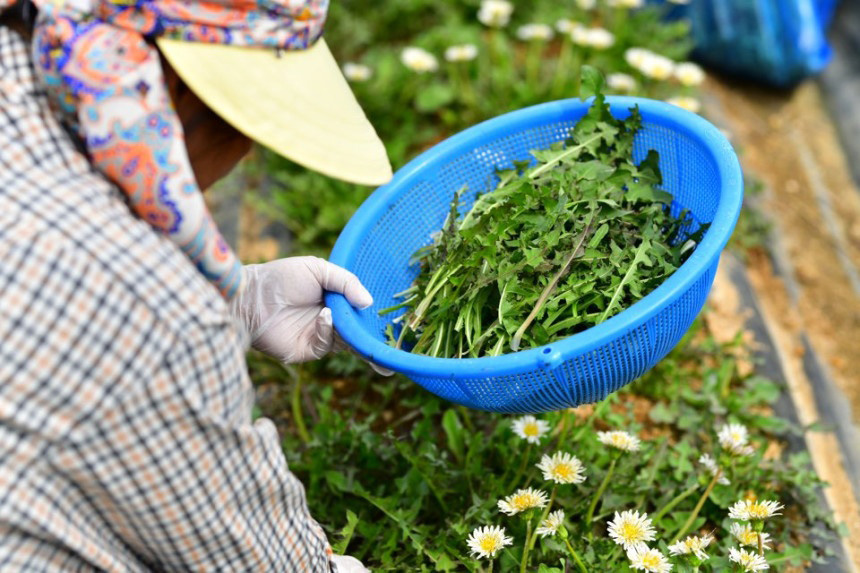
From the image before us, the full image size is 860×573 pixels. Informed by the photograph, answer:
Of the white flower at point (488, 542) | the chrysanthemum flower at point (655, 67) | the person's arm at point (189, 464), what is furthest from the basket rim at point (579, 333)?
the chrysanthemum flower at point (655, 67)

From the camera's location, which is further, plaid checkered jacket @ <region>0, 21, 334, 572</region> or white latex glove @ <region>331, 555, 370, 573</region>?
white latex glove @ <region>331, 555, 370, 573</region>

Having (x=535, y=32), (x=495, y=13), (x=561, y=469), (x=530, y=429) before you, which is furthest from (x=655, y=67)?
(x=561, y=469)

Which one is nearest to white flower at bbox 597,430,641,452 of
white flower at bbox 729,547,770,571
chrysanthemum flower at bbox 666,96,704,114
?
white flower at bbox 729,547,770,571

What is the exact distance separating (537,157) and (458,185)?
0.70 feet

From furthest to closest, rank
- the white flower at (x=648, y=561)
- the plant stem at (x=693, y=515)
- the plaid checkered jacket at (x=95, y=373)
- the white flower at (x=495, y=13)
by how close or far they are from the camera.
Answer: the white flower at (x=495, y=13), the plant stem at (x=693, y=515), the white flower at (x=648, y=561), the plaid checkered jacket at (x=95, y=373)

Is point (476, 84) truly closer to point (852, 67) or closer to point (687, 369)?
point (687, 369)

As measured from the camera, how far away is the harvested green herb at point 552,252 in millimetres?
1932

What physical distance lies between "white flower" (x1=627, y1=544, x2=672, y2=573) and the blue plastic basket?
32 centimetres

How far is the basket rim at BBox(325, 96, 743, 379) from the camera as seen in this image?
1.62 m

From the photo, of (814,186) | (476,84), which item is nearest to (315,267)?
(476,84)

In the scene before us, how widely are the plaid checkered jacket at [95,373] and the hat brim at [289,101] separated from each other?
21 centimetres

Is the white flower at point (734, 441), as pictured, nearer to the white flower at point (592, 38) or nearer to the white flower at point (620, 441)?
the white flower at point (620, 441)

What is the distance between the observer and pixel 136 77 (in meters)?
1.31

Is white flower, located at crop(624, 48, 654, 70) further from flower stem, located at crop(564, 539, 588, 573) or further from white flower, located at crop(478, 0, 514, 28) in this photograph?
flower stem, located at crop(564, 539, 588, 573)
